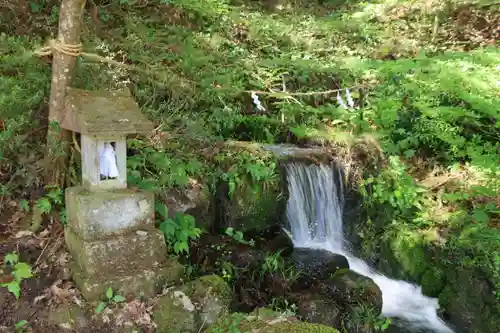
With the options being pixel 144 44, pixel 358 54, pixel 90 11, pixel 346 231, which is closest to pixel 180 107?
pixel 144 44

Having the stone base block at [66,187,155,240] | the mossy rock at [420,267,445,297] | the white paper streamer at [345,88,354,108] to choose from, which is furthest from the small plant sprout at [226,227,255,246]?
the white paper streamer at [345,88,354,108]

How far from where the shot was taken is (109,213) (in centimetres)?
442

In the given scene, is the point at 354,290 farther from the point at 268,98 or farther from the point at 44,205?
the point at 268,98

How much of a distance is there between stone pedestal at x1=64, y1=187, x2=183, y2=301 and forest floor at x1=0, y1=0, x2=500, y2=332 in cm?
26

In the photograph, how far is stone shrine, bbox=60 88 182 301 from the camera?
4.26 metres

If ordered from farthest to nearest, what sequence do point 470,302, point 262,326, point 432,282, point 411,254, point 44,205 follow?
point 411,254 < point 432,282 < point 470,302 < point 44,205 < point 262,326

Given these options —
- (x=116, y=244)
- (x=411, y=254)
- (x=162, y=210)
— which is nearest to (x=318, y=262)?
(x=411, y=254)

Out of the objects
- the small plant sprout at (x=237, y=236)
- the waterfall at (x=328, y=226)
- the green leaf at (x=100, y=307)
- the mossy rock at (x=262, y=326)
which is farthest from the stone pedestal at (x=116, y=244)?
the waterfall at (x=328, y=226)

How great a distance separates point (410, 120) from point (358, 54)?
4.15 m

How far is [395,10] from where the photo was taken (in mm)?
13648

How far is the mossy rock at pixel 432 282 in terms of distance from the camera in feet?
21.9

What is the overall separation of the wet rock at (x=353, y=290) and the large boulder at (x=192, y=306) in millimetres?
1544

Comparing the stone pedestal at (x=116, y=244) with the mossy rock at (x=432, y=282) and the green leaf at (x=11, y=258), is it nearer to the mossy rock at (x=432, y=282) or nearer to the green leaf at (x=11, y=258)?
the green leaf at (x=11, y=258)

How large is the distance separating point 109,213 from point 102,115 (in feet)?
3.12
